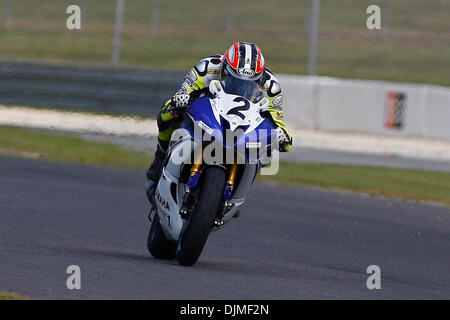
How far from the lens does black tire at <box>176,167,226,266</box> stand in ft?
24.6

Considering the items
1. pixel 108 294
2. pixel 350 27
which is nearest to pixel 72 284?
pixel 108 294

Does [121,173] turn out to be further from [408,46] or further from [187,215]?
[408,46]

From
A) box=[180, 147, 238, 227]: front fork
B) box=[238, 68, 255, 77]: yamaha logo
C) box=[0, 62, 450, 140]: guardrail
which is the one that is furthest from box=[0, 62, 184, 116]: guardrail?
box=[180, 147, 238, 227]: front fork

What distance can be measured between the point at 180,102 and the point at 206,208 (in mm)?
1031

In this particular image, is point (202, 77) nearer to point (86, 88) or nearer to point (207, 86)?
point (207, 86)

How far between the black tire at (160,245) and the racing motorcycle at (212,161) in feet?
1.05

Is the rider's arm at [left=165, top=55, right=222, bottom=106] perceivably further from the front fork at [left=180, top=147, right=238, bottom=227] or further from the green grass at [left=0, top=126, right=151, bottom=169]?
the green grass at [left=0, top=126, right=151, bottom=169]

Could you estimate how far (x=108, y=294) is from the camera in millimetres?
6438

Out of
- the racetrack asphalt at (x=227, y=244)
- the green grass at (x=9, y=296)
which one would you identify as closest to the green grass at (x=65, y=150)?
the racetrack asphalt at (x=227, y=244)

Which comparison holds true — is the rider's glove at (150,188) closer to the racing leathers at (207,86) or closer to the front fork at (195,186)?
the racing leathers at (207,86)

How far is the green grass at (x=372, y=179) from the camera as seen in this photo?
51.1 ft

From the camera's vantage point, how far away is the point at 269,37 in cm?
A: 3134

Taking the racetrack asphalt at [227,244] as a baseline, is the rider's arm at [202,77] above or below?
above

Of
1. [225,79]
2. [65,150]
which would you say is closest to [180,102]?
[225,79]
